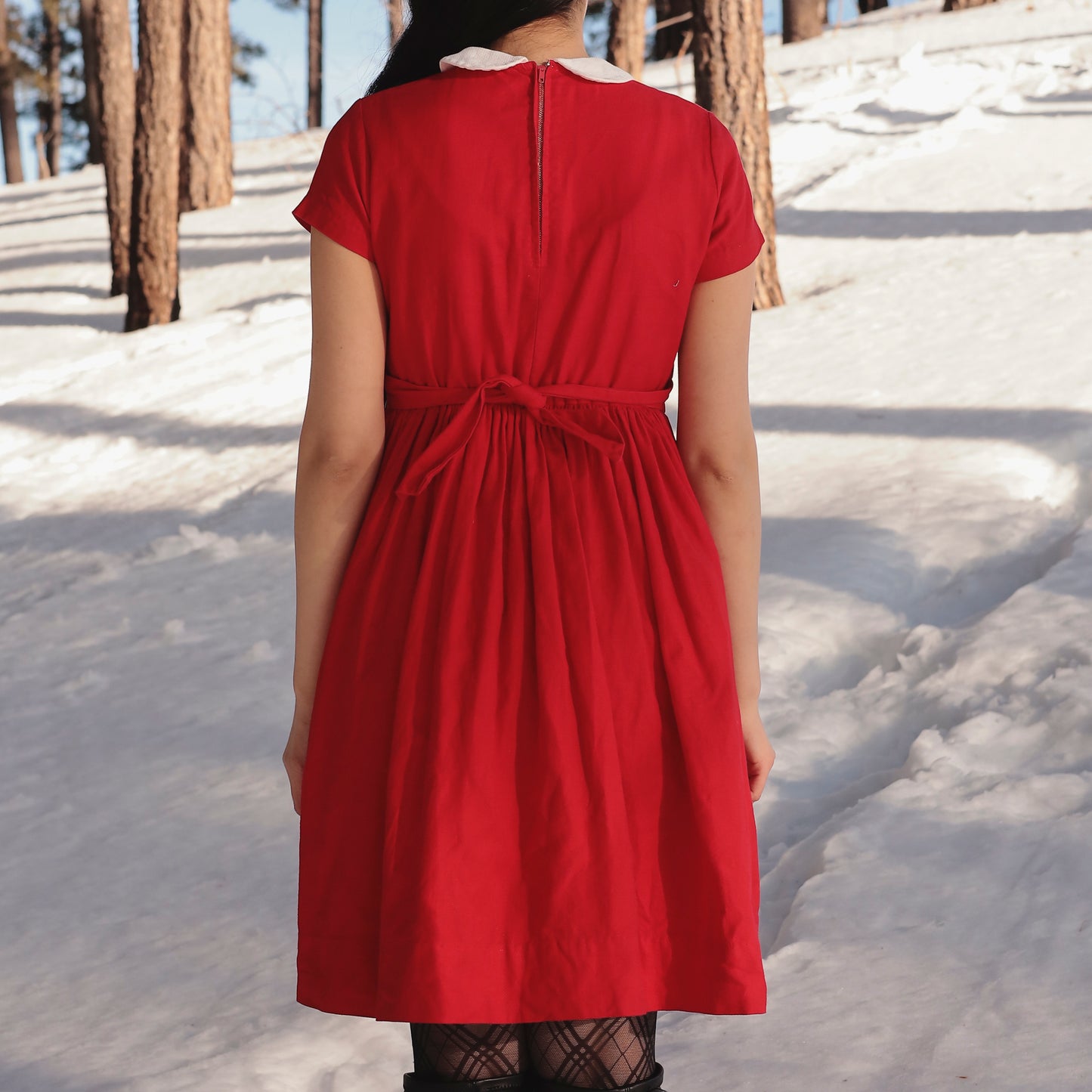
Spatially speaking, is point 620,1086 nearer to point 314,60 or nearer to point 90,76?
point 90,76

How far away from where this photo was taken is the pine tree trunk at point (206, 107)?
525 inches

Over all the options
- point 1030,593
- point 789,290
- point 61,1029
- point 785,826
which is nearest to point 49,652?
point 61,1029

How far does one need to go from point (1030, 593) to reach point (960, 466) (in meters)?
1.17

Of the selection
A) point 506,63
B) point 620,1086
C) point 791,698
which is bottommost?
point 791,698

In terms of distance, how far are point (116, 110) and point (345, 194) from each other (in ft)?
33.9

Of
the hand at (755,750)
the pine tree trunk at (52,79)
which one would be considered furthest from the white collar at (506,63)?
the pine tree trunk at (52,79)

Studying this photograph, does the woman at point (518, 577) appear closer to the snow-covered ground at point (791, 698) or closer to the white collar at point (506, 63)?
the white collar at point (506, 63)

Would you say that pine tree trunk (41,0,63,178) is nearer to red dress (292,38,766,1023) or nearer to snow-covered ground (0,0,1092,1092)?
snow-covered ground (0,0,1092,1092)

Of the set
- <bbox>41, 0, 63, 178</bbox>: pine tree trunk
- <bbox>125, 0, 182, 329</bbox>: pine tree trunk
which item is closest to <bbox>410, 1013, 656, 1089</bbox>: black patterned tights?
<bbox>125, 0, 182, 329</bbox>: pine tree trunk

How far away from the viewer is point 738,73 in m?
7.36

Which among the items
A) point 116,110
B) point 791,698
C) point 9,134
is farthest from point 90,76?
point 791,698

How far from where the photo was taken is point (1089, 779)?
279cm

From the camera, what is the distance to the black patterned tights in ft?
4.59

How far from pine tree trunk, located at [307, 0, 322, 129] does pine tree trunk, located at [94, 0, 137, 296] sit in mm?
17363
